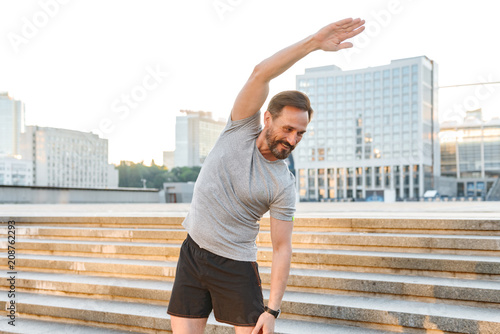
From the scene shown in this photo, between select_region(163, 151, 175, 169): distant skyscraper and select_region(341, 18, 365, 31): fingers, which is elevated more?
select_region(163, 151, 175, 169): distant skyscraper

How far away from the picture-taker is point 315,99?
364 feet

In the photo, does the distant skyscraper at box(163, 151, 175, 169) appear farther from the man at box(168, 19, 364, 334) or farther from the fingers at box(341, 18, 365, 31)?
the fingers at box(341, 18, 365, 31)

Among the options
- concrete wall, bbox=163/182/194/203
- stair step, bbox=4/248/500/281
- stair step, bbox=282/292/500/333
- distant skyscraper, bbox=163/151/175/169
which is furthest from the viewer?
distant skyscraper, bbox=163/151/175/169

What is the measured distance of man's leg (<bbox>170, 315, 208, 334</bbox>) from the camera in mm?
2059

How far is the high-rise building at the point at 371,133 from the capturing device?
101250 millimetres

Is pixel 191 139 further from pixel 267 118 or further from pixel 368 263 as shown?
pixel 267 118

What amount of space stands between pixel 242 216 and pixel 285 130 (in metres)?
0.46

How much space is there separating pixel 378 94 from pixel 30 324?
10910 cm

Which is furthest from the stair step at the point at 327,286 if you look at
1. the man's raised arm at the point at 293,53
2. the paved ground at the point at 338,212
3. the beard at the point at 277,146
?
the man's raised arm at the point at 293,53

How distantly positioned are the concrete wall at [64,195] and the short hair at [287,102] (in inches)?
732

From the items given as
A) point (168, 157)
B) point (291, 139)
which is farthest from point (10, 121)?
point (291, 139)

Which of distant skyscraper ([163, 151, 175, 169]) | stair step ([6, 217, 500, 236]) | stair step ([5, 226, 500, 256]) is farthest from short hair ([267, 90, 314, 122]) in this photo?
distant skyscraper ([163, 151, 175, 169])

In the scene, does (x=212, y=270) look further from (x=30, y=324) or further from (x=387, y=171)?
(x=387, y=171)

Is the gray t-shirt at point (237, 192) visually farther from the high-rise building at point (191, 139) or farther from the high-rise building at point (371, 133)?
the high-rise building at point (191, 139)
